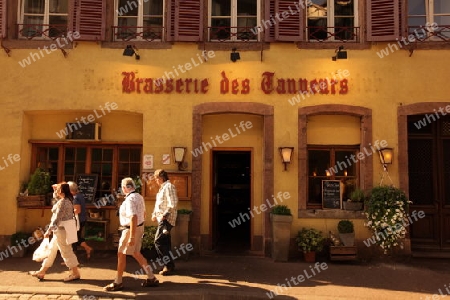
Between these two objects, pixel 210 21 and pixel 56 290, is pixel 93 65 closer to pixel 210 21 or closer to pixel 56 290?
pixel 210 21

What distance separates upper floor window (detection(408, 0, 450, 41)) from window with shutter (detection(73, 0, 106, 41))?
6835 mm

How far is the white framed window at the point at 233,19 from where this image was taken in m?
8.52

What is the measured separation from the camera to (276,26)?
27.0ft

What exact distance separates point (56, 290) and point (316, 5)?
7759mm

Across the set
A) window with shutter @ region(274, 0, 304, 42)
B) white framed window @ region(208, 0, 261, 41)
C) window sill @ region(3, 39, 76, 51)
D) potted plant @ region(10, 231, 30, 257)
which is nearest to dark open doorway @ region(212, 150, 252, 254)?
white framed window @ region(208, 0, 261, 41)

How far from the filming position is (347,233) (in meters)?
7.70

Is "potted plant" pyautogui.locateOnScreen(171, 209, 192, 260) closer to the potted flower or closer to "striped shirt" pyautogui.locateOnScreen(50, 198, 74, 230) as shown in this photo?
"striped shirt" pyautogui.locateOnScreen(50, 198, 74, 230)

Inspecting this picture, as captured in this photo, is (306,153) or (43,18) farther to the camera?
(43,18)

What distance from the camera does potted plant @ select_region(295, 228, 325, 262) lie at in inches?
299

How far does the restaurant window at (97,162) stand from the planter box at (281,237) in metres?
3.50

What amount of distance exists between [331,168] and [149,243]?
169 inches

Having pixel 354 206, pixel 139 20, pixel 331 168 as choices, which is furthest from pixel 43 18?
pixel 354 206

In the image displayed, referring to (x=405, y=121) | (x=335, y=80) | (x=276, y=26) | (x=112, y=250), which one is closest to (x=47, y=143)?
(x=112, y=250)

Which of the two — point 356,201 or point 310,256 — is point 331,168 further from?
point 310,256
